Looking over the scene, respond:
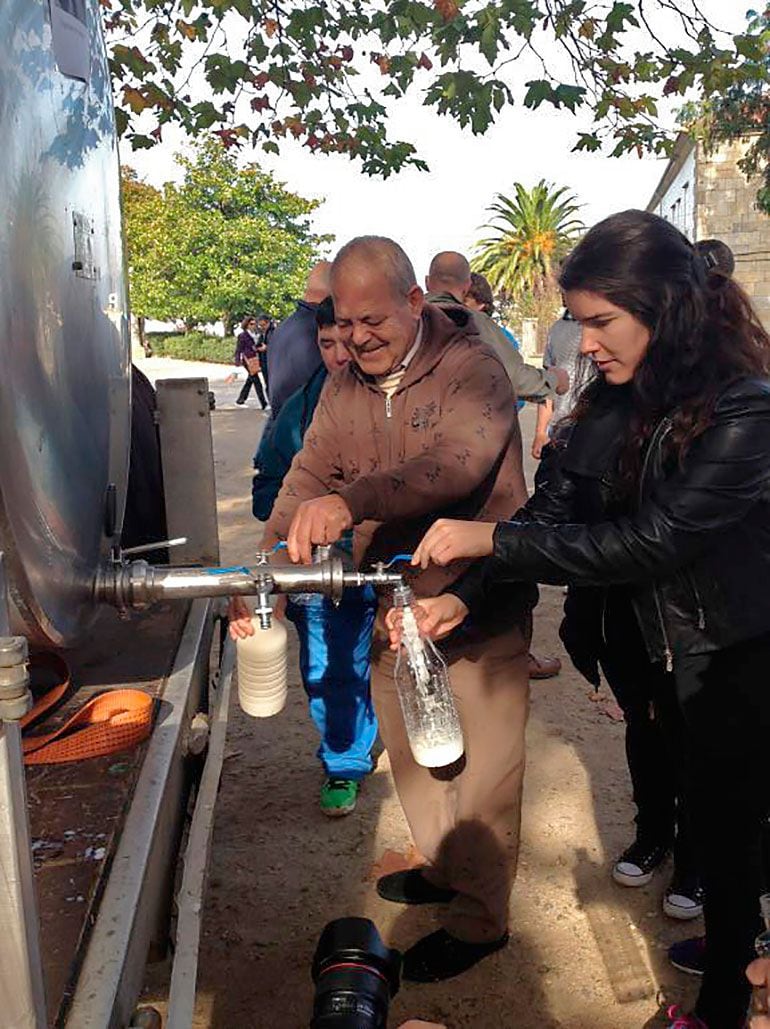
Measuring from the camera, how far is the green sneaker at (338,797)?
3.29 metres

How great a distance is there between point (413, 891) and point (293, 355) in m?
1.96

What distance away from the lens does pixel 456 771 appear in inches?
96.2

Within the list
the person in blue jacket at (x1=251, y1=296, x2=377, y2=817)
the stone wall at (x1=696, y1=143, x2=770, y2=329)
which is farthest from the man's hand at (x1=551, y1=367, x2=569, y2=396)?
the stone wall at (x1=696, y1=143, x2=770, y2=329)

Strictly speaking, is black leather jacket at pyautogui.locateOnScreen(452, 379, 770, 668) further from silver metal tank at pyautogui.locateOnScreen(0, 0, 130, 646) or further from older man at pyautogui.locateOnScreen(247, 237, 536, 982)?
silver metal tank at pyautogui.locateOnScreen(0, 0, 130, 646)

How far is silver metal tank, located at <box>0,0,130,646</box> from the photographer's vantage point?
1341mm

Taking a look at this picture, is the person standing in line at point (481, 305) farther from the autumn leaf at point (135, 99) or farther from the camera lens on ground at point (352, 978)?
the camera lens on ground at point (352, 978)

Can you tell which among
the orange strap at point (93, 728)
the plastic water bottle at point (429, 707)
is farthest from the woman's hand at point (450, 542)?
the orange strap at point (93, 728)

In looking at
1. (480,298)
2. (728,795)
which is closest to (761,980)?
(728,795)

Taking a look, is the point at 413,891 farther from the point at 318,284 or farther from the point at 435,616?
the point at 318,284

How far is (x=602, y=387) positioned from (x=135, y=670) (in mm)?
1290

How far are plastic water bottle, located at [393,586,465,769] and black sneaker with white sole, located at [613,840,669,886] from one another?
2.76ft

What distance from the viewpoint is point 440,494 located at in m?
2.10

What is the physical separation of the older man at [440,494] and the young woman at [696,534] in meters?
0.30

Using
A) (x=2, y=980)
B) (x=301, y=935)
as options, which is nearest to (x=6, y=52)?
(x=2, y=980)
